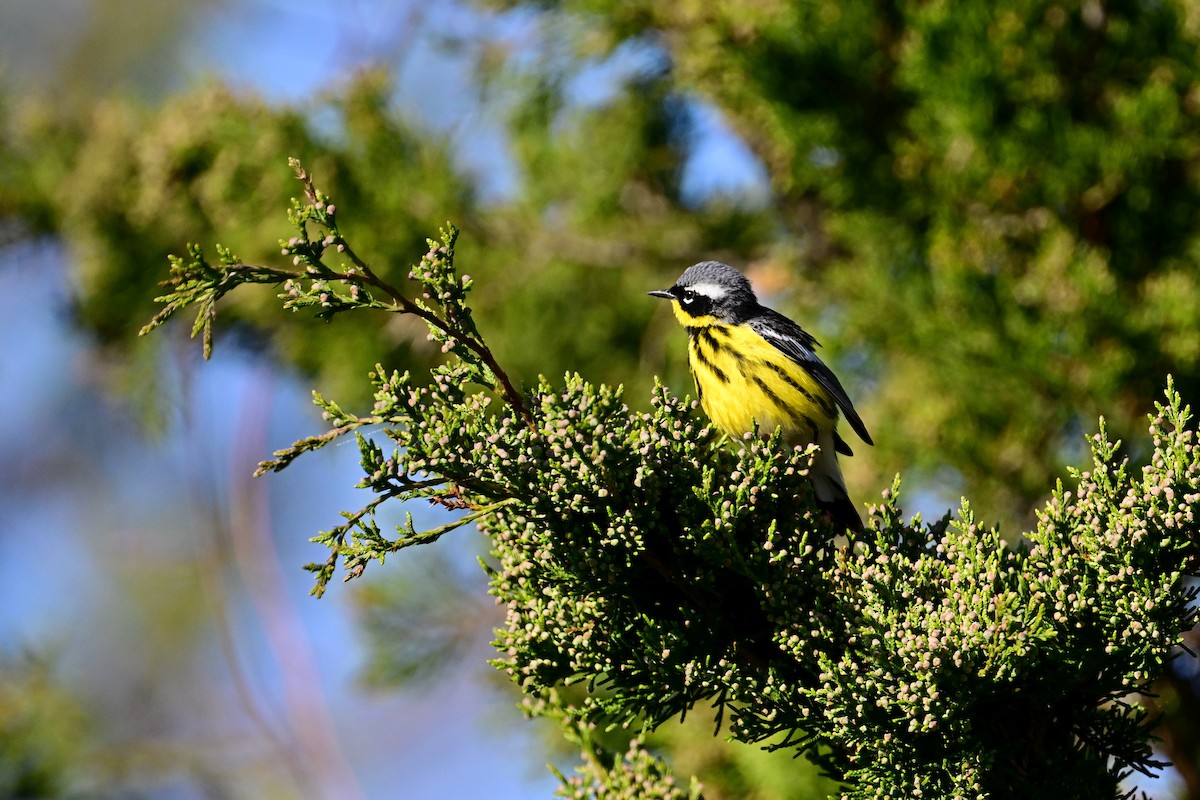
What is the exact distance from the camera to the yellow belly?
346 cm

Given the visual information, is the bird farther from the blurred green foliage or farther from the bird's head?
the blurred green foliage

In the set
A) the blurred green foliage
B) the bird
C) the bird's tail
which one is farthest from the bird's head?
the blurred green foliage

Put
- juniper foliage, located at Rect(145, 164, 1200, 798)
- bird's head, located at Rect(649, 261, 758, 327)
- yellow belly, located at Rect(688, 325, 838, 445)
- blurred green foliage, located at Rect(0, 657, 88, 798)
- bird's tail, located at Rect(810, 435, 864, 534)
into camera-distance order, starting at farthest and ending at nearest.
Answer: blurred green foliage, located at Rect(0, 657, 88, 798) < bird's head, located at Rect(649, 261, 758, 327) < yellow belly, located at Rect(688, 325, 838, 445) < bird's tail, located at Rect(810, 435, 864, 534) < juniper foliage, located at Rect(145, 164, 1200, 798)

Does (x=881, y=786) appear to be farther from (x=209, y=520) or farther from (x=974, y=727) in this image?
(x=209, y=520)

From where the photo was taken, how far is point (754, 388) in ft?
11.3

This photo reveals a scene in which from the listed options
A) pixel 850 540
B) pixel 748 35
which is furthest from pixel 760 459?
pixel 748 35

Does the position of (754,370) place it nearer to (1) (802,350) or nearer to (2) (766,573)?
(1) (802,350)

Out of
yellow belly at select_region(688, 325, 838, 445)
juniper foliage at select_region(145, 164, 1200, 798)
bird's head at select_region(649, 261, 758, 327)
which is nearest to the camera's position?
juniper foliage at select_region(145, 164, 1200, 798)

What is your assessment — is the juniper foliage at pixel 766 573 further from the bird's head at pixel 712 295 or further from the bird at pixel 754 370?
the bird's head at pixel 712 295

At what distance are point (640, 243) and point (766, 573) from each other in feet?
9.69

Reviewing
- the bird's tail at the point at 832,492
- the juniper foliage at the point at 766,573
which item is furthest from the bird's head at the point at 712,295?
the juniper foliage at the point at 766,573

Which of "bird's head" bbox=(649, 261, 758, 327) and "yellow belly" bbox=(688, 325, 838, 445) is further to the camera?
"bird's head" bbox=(649, 261, 758, 327)

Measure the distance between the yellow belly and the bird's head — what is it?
101mm

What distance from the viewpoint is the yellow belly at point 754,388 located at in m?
3.46
